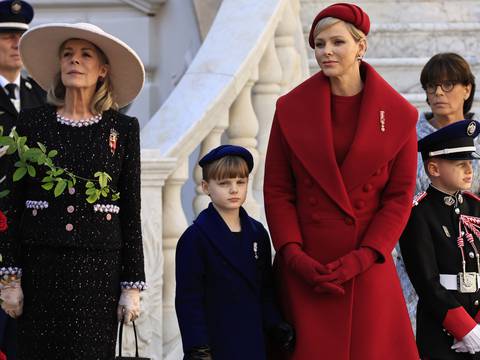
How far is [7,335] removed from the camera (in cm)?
594

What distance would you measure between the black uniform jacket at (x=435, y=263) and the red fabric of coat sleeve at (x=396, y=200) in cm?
38

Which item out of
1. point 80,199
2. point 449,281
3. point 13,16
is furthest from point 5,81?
point 449,281

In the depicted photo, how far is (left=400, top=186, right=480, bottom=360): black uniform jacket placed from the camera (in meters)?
5.79

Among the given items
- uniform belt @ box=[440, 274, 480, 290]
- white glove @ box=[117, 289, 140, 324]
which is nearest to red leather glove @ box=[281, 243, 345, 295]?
white glove @ box=[117, 289, 140, 324]

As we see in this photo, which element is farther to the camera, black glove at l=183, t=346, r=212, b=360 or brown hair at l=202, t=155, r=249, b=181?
brown hair at l=202, t=155, r=249, b=181

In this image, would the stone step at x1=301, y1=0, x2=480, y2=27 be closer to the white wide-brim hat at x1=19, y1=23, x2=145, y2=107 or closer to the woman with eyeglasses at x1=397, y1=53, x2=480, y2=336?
the woman with eyeglasses at x1=397, y1=53, x2=480, y2=336

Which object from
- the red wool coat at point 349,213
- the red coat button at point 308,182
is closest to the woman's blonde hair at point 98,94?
the red wool coat at point 349,213

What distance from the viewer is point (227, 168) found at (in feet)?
18.6

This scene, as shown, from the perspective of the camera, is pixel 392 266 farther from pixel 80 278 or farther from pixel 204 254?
pixel 80 278

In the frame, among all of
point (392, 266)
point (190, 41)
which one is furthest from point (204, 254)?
point (190, 41)

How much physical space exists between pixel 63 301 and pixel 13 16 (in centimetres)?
176

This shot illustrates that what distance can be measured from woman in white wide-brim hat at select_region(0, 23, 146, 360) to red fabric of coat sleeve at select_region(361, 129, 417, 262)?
87 cm

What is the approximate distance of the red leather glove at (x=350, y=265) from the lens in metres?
5.29

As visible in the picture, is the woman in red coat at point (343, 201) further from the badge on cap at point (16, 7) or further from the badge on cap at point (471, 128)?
the badge on cap at point (16, 7)
